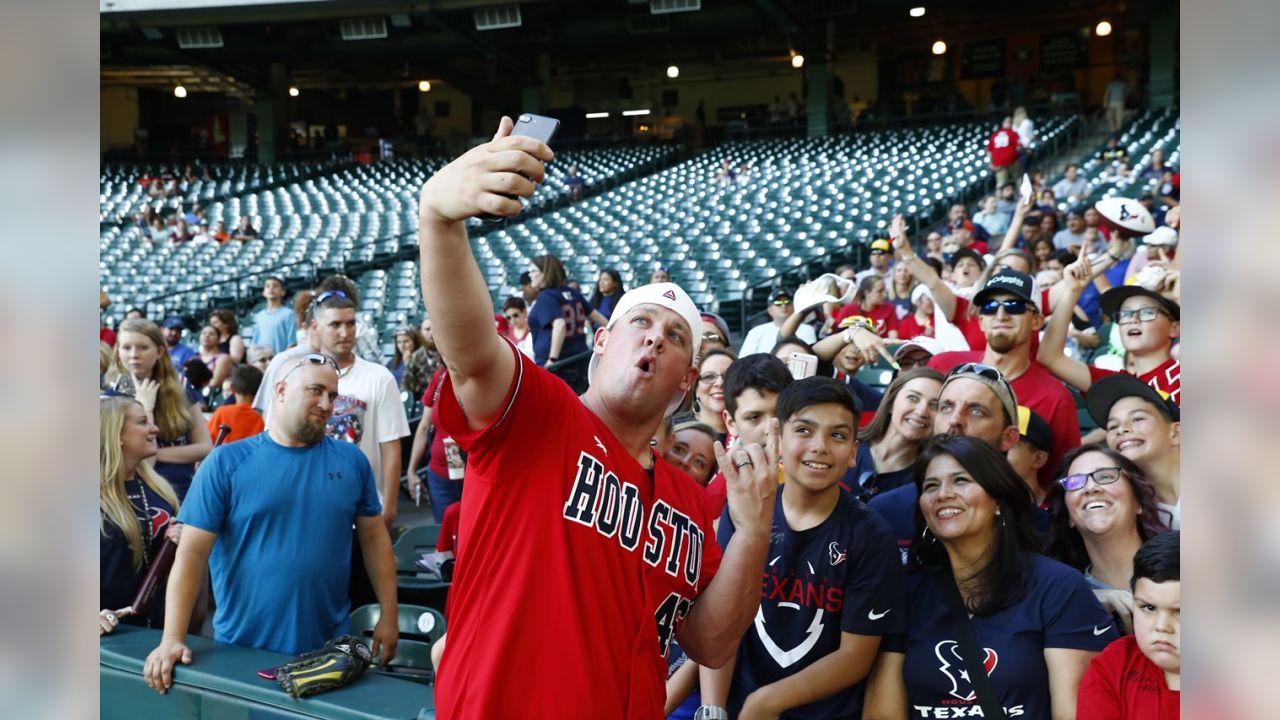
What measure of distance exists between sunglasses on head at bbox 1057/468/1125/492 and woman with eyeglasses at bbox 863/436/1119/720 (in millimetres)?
258

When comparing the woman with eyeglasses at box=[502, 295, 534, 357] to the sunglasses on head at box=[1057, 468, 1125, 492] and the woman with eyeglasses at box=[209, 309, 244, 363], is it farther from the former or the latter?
the sunglasses on head at box=[1057, 468, 1125, 492]

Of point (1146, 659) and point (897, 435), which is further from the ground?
point (897, 435)

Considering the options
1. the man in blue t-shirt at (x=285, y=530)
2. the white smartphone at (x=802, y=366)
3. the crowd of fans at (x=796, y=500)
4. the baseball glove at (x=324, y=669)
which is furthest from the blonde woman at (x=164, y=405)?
the white smartphone at (x=802, y=366)

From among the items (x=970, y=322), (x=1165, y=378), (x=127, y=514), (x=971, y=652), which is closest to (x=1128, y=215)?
(x=970, y=322)

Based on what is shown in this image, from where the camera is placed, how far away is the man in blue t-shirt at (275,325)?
32.5 feet

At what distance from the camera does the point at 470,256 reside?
5.28 ft

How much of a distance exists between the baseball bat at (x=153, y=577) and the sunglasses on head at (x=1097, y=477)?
321cm

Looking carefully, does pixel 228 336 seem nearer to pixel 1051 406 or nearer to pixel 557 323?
pixel 557 323

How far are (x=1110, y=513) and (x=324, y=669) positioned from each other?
2.41m

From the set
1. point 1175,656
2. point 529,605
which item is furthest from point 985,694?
point 529,605

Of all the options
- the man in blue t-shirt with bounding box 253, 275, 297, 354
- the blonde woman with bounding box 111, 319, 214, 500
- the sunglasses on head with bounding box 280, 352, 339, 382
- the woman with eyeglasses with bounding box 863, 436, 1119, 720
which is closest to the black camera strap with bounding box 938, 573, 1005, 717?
the woman with eyeglasses with bounding box 863, 436, 1119, 720

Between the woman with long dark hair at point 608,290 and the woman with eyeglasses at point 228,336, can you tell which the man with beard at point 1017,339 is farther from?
the woman with eyeglasses at point 228,336

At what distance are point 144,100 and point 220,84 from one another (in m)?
6.01
